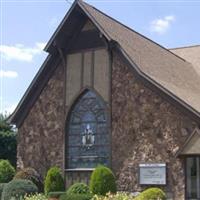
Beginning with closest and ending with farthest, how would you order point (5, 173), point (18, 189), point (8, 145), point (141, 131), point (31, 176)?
point (18, 189) < point (141, 131) < point (31, 176) < point (5, 173) < point (8, 145)

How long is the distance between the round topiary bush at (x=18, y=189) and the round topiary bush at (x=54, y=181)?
0.91 m

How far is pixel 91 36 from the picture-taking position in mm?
28578

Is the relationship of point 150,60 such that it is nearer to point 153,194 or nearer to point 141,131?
point 141,131

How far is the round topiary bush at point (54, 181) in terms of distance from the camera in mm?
26828

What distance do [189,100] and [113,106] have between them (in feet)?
12.0

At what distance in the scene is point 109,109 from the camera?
88.3ft

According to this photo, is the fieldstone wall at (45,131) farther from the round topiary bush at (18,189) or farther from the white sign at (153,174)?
the white sign at (153,174)

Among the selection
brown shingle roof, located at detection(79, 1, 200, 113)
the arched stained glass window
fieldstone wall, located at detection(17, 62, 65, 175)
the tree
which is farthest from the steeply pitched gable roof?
the tree

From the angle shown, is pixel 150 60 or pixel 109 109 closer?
pixel 109 109

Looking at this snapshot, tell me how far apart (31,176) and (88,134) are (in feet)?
11.3

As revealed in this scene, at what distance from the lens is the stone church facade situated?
2472cm

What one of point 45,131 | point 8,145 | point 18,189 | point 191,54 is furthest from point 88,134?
point 8,145

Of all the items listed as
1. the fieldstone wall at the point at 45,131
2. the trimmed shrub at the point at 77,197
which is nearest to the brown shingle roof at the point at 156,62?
the fieldstone wall at the point at 45,131

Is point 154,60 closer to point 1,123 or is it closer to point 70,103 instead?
point 70,103
